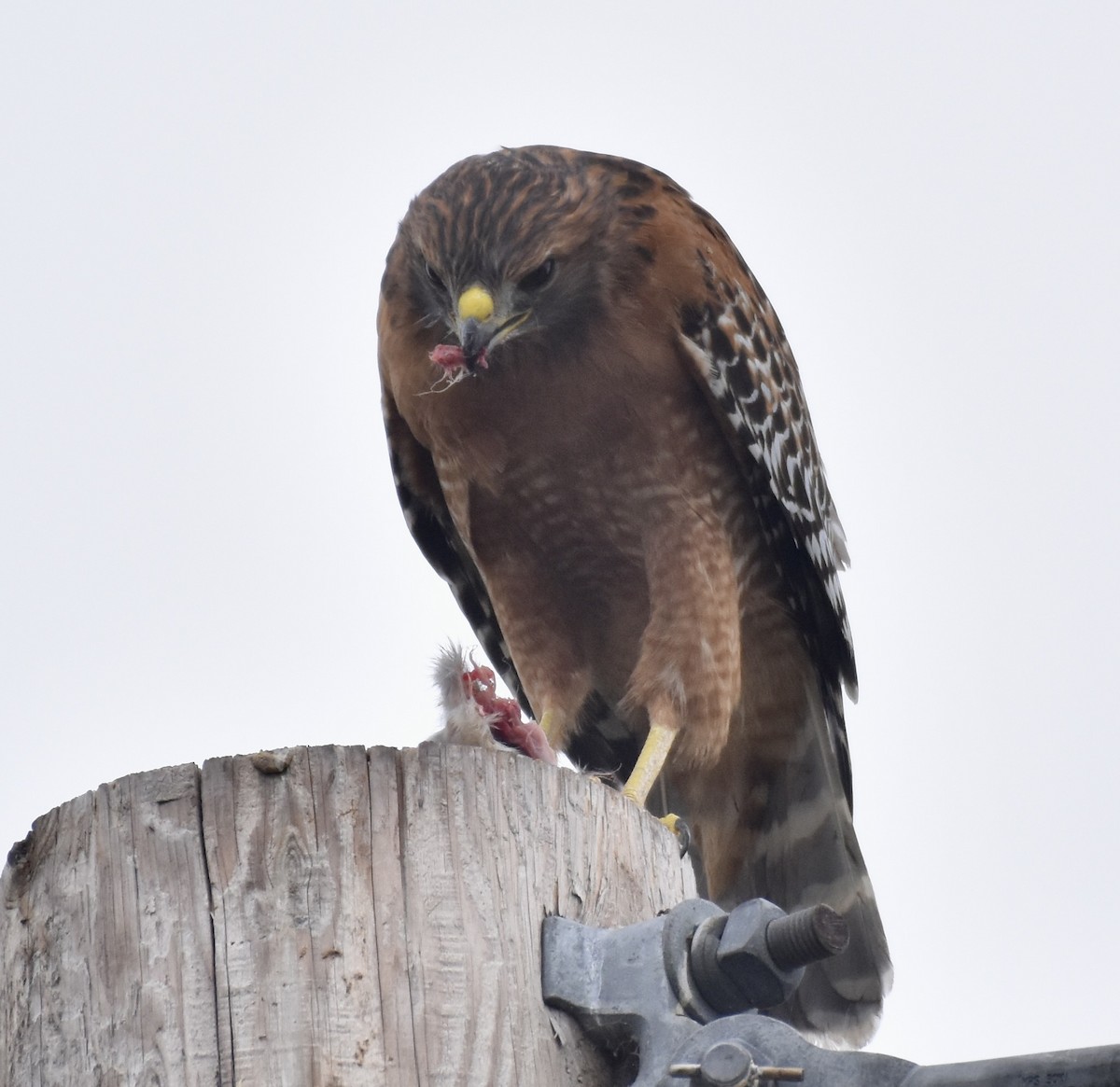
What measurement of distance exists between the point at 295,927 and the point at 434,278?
10.2 feet

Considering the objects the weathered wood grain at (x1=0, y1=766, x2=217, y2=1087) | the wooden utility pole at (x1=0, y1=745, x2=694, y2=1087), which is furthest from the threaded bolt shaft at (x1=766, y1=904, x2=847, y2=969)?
the weathered wood grain at (x1=0, y1=766, x2=217, y2=1087)

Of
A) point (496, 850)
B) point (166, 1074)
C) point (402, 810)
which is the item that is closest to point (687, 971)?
point (496, 850)

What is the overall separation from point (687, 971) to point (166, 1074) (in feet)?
2.50

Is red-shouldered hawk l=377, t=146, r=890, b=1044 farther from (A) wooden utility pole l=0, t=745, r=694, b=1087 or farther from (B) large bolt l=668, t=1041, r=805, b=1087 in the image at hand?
(B) large bolt l=668, t=1041, r=805, b=1087

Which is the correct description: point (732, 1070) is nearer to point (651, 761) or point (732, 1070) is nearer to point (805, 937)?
point (805, 937)

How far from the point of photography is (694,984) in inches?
96.3

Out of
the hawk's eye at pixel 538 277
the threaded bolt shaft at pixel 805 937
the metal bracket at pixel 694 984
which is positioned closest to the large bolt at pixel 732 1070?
the metal bracket at pixel 694 984

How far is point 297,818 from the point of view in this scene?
2420 mm

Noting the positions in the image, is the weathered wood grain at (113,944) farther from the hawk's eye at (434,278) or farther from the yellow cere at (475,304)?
the hawk's eye at (434,278)

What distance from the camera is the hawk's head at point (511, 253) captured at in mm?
4969

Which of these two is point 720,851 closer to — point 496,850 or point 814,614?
point 814,614

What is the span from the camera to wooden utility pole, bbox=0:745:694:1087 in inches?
90.0

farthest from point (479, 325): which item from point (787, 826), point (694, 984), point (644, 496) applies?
point (694, 984)

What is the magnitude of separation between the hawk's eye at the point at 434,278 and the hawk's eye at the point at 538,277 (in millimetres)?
239
